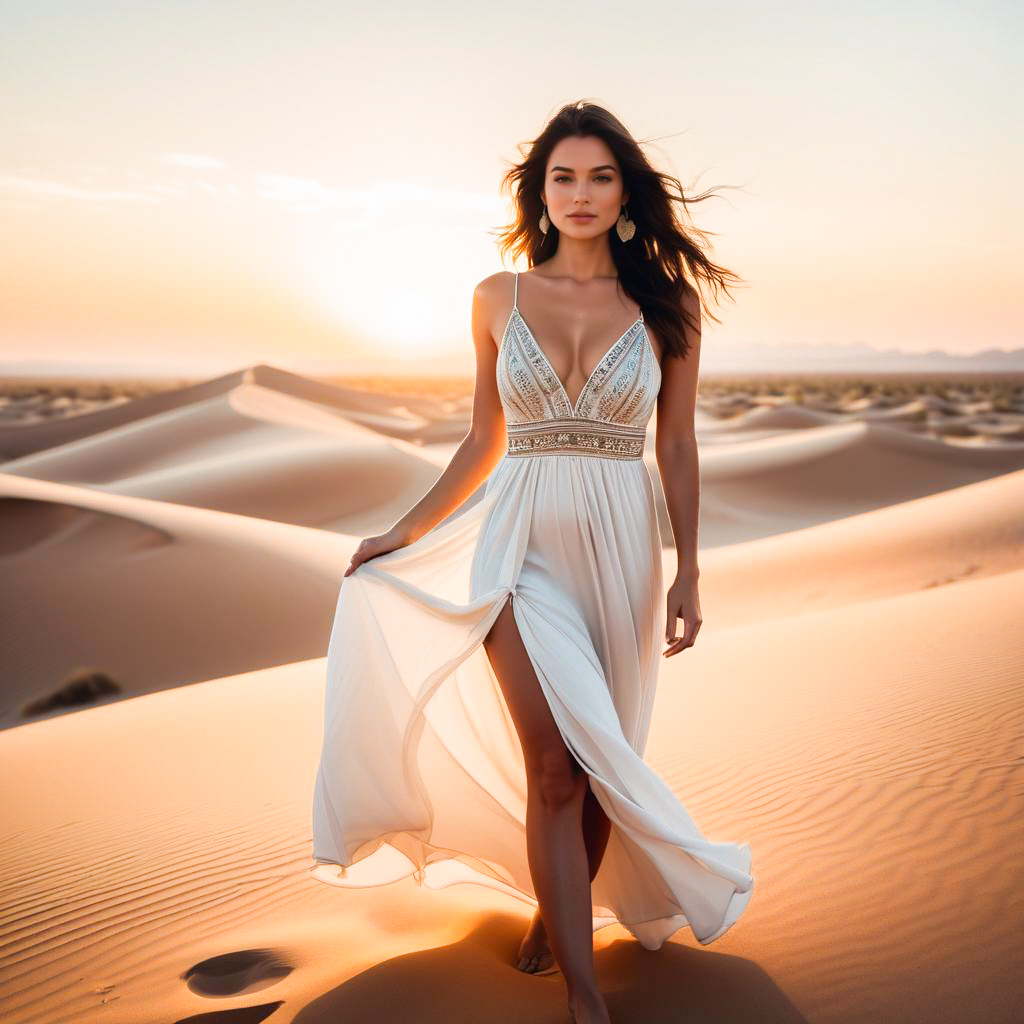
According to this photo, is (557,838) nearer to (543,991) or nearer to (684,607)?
(543,991)

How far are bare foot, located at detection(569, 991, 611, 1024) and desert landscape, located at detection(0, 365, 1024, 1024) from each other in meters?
0.24

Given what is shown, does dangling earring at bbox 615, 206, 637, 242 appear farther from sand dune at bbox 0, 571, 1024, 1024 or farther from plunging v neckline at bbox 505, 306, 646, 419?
sand dune at bbox 0, 571, 1024, 1024

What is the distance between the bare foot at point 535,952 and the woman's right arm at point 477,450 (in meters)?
1.26

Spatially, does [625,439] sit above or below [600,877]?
above

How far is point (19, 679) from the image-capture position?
34.2 ft

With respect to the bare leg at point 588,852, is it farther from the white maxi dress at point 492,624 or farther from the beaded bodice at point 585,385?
the beaded bodice at point 585,385

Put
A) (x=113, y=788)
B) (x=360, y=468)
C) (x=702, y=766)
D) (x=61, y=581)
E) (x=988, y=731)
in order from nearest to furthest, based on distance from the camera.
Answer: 1. (x=988, y=731)
2. (x=702, y=766)
3. (x=113, y=788)
4. (x=61, y=581)
5. (x=360, y=468)

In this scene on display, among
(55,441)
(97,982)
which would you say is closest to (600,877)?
(97,982)

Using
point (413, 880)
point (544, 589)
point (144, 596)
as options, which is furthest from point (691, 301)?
point (144, 596)

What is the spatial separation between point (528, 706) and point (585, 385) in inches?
40.1

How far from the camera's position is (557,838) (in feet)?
8.85

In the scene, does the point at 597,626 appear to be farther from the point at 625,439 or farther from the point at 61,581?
the point at 61,581

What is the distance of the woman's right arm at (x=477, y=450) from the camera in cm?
340

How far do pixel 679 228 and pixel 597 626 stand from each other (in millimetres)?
1388
